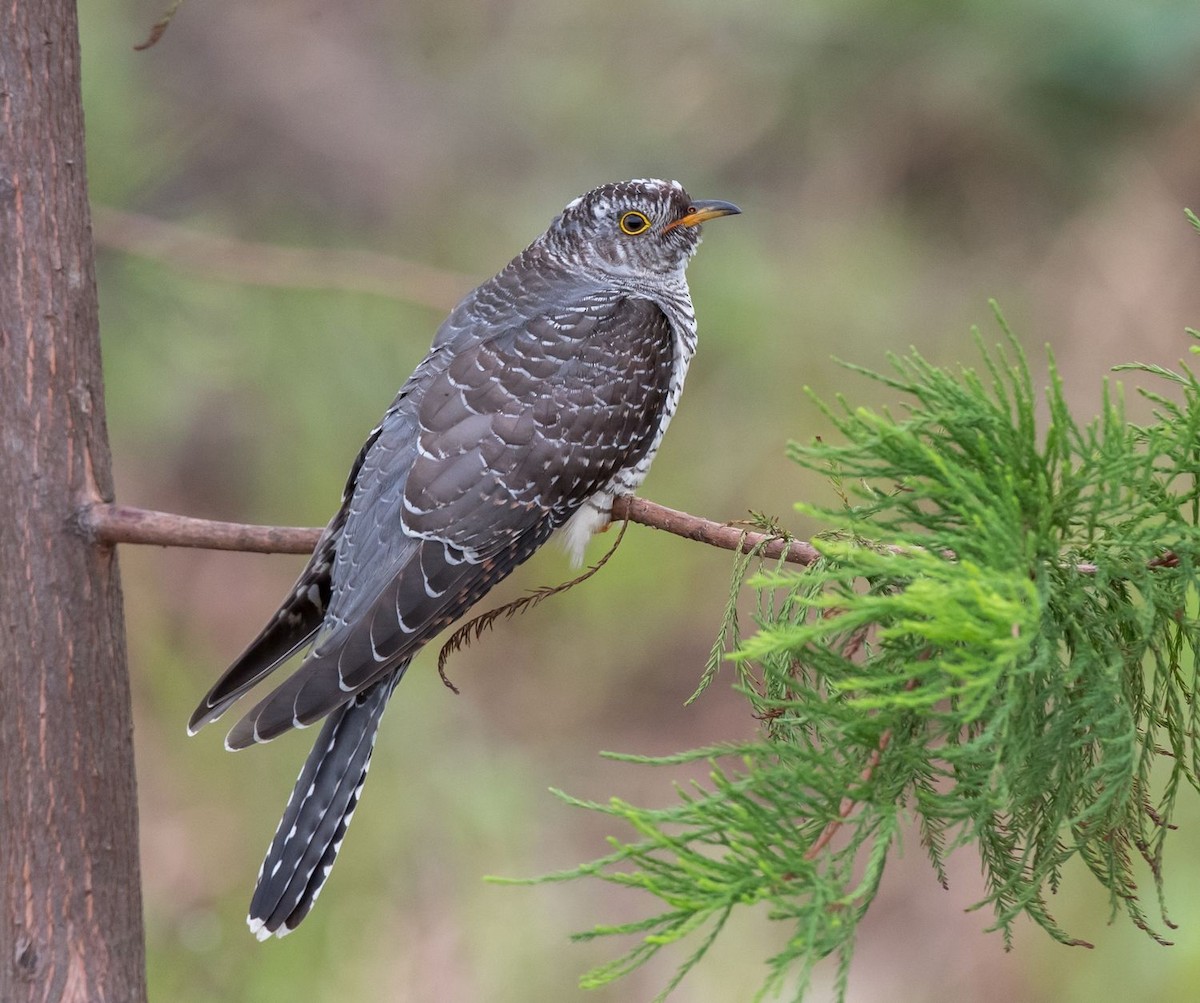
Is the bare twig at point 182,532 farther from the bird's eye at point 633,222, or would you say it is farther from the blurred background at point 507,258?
the blurred background at point 507,258

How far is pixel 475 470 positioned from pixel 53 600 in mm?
1059

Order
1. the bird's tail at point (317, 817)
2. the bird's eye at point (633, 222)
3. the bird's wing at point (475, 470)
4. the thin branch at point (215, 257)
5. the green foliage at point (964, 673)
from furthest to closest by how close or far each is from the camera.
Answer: the bird's eye at point (633, 222), the thin branch at point (215, 257), the bird's wing at point (475, 470), the bird's tail at point (317, 817), the green foliage at point (964, 673)

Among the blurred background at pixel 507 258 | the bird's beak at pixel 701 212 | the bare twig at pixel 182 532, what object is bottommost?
the blurred background at pixel 507 258

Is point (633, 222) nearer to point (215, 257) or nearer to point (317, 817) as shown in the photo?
point (215, 257)

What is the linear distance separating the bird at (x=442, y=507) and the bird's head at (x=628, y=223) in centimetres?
34

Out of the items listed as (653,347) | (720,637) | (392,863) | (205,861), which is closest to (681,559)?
(392,863)

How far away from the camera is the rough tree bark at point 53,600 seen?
76.8 inches

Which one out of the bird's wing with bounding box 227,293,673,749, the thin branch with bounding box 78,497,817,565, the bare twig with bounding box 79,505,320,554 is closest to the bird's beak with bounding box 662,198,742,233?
the bird's wing with bounding box 227,293,673,749

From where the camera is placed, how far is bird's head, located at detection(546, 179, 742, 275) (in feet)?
11.8

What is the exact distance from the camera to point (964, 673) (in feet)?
4.05

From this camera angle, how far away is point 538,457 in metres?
2.88

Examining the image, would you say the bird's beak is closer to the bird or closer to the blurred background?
the bird

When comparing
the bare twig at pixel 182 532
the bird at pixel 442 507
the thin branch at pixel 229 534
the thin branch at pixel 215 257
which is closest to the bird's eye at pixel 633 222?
the bird at pixel 442 507

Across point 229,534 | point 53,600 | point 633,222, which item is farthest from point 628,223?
point 53,600
